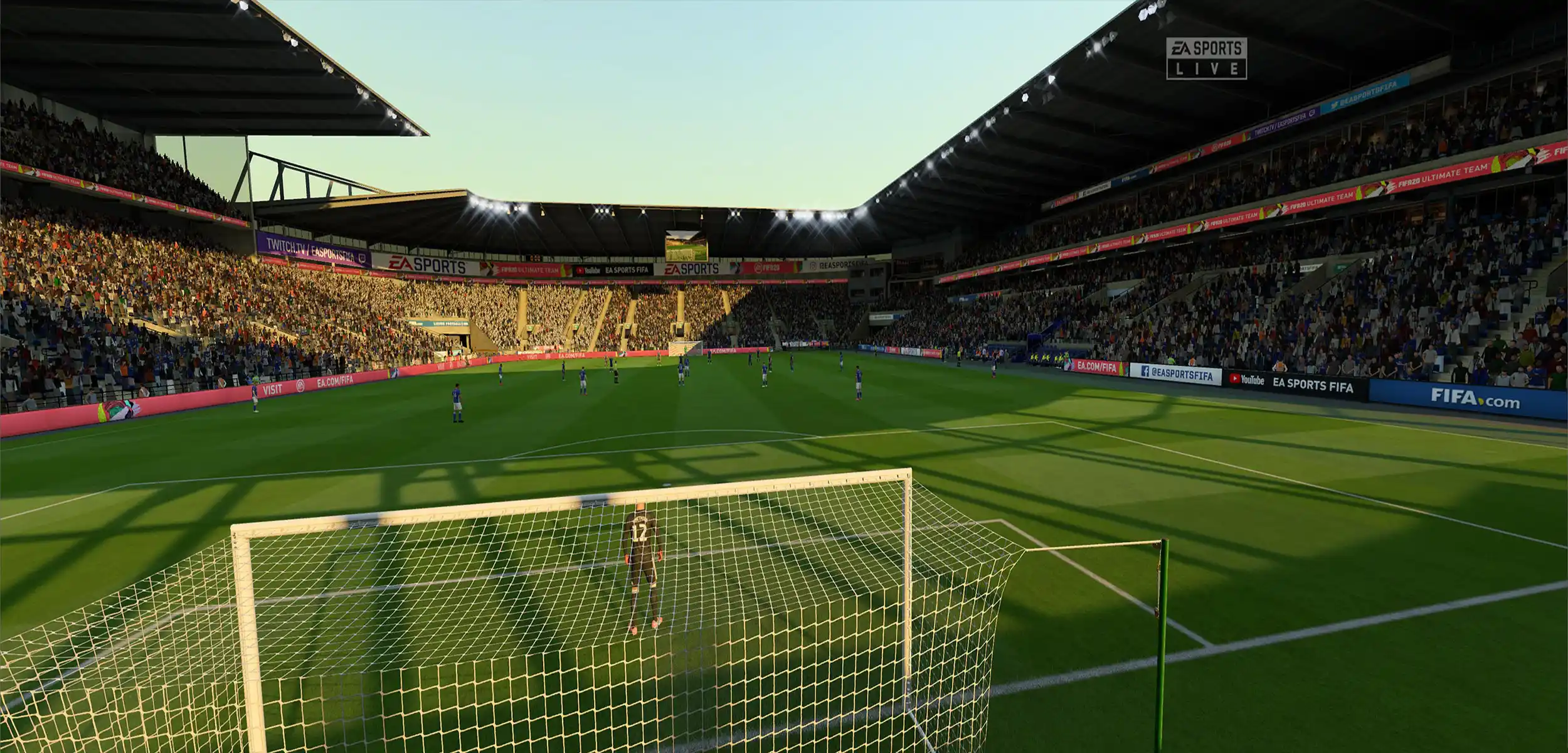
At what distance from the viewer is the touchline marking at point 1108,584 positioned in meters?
6.12

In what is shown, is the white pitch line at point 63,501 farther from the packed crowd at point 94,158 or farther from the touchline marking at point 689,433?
the packed crowd at point 94,158

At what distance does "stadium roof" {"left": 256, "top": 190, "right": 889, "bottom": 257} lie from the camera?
49.6 m

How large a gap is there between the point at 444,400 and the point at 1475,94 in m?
46.9

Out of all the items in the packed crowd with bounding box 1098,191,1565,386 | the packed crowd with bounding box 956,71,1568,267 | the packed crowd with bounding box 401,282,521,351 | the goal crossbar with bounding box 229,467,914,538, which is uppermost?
the packed crowd with bounding box 956,71,1568,267

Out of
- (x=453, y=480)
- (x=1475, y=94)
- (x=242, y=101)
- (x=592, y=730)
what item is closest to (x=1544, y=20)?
(x=1475, y=94)

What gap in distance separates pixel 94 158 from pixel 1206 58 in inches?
2227

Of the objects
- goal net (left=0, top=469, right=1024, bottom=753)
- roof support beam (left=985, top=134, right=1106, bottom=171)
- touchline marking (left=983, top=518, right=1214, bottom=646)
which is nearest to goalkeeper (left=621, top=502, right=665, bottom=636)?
goal net (left=0, top=469, right=1024, bottom=753)

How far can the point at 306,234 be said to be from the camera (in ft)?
→ 176

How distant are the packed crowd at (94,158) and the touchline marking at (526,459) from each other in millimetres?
29648

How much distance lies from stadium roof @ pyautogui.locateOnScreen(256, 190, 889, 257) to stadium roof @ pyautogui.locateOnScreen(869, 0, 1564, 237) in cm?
2572

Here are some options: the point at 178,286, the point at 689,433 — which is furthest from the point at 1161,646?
the point at 178,286

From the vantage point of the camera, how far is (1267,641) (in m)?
6.02

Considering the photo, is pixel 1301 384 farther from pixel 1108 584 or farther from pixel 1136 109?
pixel 1108 584

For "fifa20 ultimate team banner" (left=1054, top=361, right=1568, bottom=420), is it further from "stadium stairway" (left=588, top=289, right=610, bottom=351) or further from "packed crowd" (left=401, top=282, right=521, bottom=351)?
"packed crowd" (left=401, top=282, right=521, bottom=351)
